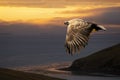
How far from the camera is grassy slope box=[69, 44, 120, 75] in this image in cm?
15088

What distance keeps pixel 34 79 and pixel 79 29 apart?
175 ft

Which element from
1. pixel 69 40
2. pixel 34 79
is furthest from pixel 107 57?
pixel 69 40

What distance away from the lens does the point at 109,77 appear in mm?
141375

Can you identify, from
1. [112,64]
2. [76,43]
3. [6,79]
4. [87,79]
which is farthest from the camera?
[112,64]

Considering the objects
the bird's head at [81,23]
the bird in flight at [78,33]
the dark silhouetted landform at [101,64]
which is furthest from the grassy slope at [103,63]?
the bird in flight at [78,33]

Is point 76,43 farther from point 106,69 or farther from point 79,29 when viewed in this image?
point 106,69

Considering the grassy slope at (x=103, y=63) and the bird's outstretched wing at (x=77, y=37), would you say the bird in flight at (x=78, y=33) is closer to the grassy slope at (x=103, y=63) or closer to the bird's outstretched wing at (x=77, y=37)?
the bird's outstretched wing at (x=77, y=37)

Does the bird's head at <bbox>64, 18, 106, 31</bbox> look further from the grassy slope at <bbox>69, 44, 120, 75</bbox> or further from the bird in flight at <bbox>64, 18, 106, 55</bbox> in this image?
the grassy slope at <bbox>69, 44, 120, 75</bbox>

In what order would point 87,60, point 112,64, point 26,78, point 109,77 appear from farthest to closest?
point 87,60
point 112,64
point 109,77
point 26,78

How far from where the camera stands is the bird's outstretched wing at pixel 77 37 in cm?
1452

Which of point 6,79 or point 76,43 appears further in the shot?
point 6,79

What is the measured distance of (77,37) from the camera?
14828 mm

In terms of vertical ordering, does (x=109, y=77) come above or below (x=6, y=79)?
above

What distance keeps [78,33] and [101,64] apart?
142785 millimetres
